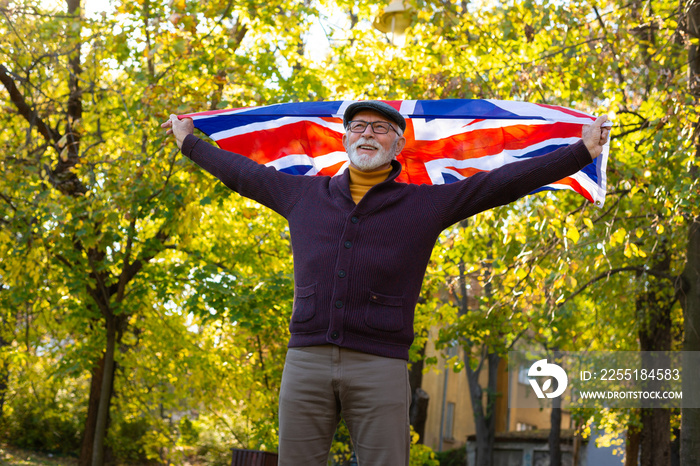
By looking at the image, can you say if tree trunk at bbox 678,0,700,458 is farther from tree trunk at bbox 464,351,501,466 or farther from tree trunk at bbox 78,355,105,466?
tree trunk at bbox 464,351,501,466

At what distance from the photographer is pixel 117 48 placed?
8.71 meters

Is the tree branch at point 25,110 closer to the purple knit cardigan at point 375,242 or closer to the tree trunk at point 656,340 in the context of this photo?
the purple knit cardigan at point 375,242

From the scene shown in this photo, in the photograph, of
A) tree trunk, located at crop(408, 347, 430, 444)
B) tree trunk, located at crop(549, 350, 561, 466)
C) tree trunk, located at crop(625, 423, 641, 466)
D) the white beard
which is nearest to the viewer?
the white beard

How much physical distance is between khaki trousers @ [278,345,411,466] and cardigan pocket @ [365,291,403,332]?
12cm

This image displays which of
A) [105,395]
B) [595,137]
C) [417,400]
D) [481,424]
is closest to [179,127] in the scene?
[595,137]

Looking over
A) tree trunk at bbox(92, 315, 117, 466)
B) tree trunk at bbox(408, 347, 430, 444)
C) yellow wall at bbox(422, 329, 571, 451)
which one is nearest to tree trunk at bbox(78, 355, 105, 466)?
tree trunk at bbox(92, 315, 117, 466)

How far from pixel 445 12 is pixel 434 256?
13.3 ft

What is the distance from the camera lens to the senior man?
2.69 metres

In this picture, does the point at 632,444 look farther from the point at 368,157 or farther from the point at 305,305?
the point at 305,305

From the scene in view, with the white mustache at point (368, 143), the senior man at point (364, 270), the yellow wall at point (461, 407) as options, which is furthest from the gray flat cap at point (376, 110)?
the yellow wall at point (461, 407)

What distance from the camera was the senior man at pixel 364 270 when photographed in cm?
269

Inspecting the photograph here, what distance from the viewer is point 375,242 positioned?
2.83 m

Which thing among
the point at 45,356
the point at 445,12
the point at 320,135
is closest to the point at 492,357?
the point at 45,356

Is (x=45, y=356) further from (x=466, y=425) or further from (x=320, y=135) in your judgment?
(x=466, y=425)
